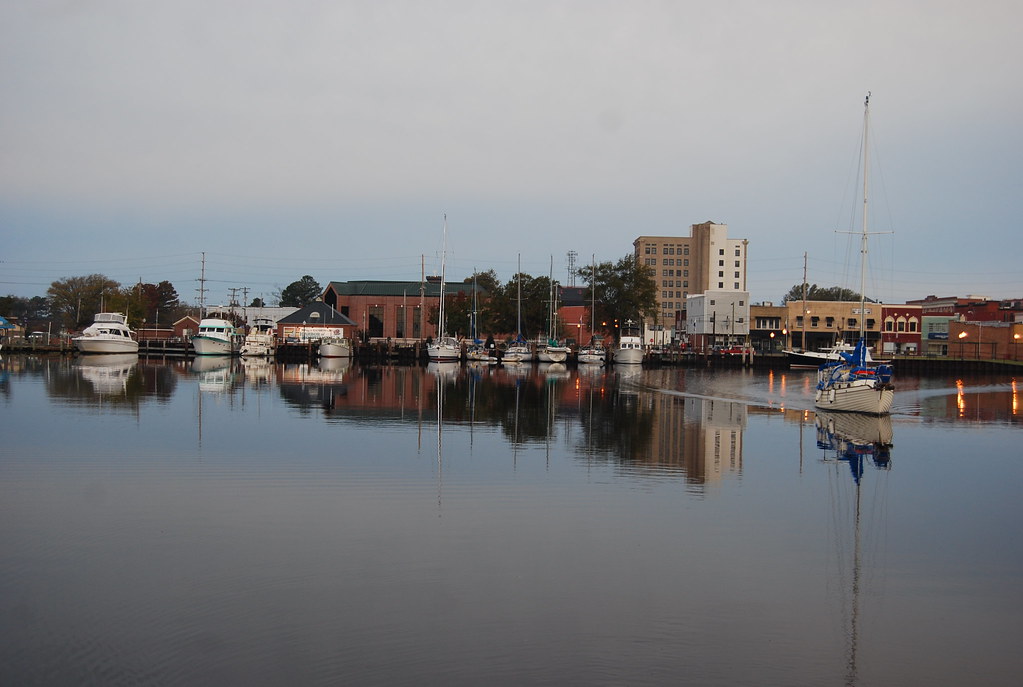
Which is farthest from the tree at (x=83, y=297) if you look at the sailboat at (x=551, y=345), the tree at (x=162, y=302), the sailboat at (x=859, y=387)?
the sailboat at (x=859, y=387)

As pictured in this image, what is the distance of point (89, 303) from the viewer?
5037 inches

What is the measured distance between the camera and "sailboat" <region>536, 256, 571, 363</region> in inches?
3730

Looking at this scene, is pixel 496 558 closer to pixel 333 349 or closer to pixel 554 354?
pixel 554 354

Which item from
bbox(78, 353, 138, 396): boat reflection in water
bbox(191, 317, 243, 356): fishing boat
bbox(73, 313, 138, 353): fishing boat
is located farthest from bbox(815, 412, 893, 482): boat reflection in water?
bbox(73, 313, 138, 353): fishing boat

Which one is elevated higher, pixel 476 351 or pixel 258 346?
pixel 258 346

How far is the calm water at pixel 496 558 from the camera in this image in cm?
950

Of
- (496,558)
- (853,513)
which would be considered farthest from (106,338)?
(496,558)

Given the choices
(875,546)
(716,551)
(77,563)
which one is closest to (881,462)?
(875,546)

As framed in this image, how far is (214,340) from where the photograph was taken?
92938mm

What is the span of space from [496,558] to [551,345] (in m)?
84.6

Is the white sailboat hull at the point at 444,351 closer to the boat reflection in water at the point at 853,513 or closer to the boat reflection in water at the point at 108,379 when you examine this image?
the boat reflection in water at the point at 108,379

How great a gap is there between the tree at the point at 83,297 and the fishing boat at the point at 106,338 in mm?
32454

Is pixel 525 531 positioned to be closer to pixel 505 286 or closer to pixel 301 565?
pixel 301 565

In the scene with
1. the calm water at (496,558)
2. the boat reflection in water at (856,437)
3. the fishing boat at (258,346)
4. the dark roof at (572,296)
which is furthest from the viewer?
the dark roof at (572,296)
